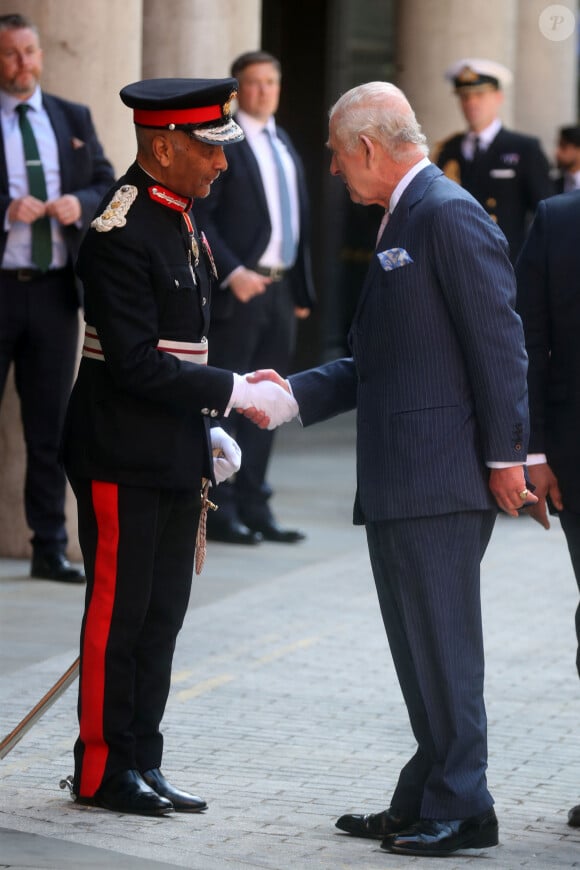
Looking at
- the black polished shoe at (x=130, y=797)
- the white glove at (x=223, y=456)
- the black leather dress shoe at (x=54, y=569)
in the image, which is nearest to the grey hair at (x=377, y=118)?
the white glove at (x=223, y=456)

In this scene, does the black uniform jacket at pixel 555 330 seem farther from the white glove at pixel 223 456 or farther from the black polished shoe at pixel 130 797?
the black polished shoe at pixel 130 797

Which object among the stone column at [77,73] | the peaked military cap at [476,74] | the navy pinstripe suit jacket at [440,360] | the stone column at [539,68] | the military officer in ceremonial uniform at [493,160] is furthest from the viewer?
the stone column at [539,68]

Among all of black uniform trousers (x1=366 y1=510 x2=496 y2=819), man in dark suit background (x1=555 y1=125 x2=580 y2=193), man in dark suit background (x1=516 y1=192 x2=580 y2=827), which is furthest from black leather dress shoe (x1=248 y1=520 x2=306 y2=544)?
black uniform trousers (x1=366 y1=510 x2=496 y2=819)

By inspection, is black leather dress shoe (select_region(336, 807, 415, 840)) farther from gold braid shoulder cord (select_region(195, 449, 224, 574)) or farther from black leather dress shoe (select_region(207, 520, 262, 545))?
black leather dress shoe (select_region(207, 520, 262, 545))

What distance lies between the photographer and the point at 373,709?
6078 millimetres

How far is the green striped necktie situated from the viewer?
301 inches

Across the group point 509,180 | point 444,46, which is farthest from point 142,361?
point 444,46

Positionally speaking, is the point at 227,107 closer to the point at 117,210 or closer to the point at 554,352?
the point at 117,210

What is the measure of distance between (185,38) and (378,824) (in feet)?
20.3

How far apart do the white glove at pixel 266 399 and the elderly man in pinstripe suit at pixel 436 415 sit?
283 mm

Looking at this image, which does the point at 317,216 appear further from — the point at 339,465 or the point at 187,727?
the point at 187,727

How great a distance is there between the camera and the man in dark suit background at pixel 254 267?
29.2ft


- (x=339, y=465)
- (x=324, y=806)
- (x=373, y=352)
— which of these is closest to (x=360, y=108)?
(x=373, y=352)

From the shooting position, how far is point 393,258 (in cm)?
447
